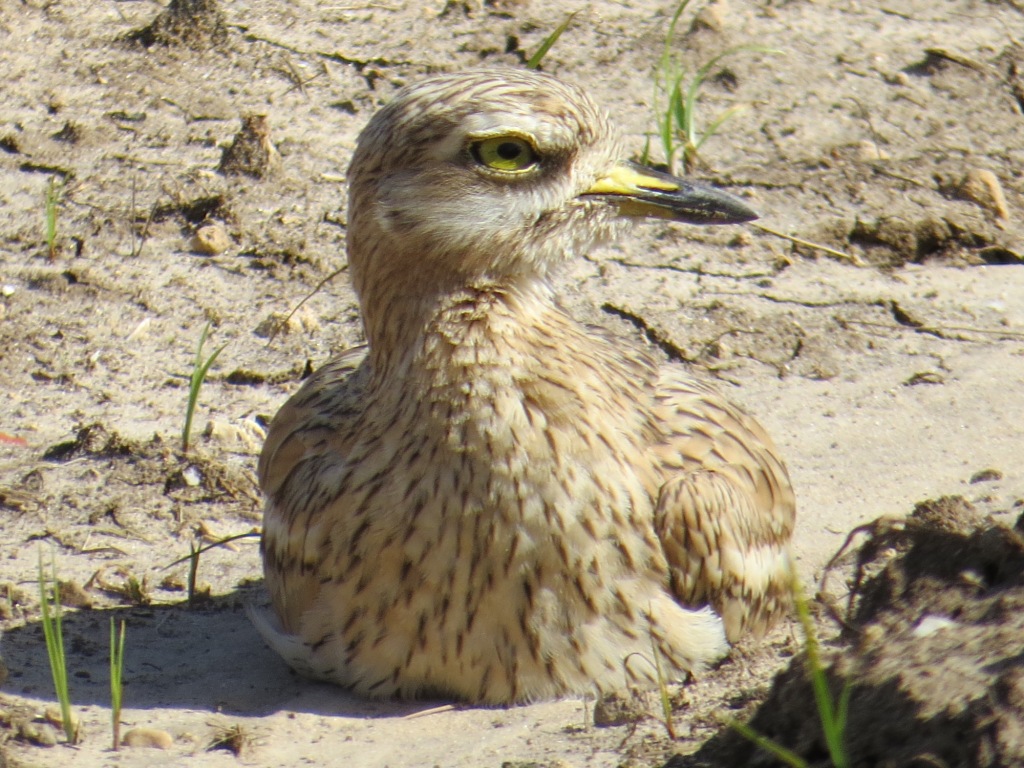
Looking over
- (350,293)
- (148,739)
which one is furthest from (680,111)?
(148,739)

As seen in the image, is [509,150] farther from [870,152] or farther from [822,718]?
[870,152]

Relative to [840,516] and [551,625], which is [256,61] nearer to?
[840,516]

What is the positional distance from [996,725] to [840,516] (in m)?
2.11

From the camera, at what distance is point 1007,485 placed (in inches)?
181

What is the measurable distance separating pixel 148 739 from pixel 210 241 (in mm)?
2646

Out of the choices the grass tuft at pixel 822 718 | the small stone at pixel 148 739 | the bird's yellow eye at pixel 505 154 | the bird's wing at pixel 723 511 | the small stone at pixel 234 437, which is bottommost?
the small stone at pixel 234 437

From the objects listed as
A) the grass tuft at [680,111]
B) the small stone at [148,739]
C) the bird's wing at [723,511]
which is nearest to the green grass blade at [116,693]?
the small stone at [148,739]

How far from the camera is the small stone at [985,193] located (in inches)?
240

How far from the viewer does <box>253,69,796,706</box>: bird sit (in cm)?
367

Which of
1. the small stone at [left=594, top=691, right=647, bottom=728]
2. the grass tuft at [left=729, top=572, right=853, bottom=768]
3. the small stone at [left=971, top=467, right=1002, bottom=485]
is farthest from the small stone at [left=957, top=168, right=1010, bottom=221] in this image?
A: the grass tuft at [left=729, top=572, right=853, bottom=768]

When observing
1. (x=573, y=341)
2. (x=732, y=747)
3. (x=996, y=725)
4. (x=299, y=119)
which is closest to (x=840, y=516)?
(x=573, y=341)

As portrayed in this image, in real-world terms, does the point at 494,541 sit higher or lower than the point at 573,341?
lower

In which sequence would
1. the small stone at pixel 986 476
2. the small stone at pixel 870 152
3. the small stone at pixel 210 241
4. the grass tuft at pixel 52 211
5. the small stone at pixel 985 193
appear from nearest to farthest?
the small stone at pixel 986 476 < the grass tuft at pixel 52 211 < the small stone at pixel 210 241 < the small stone at pixel 985 193 < the small stone at pixel 870 152

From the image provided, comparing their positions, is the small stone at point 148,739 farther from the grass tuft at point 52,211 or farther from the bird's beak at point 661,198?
the grass tuft at point 52,211
